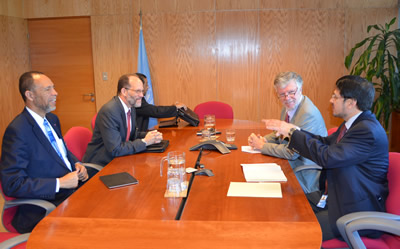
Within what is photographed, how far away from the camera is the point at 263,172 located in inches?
86.0

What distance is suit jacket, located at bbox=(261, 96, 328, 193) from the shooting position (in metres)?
2.55

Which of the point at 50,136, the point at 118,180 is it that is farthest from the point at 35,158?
the point at 118,180

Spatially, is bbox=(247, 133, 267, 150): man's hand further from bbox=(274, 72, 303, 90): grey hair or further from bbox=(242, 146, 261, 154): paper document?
bbox=(274, 72, 303, 90): grey hair

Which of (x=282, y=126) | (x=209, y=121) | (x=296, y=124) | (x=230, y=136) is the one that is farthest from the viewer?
(x=209, y=121)

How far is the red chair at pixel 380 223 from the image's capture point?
5.36 feet

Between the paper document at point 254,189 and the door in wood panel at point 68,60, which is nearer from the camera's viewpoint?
the paper document at point 254,189

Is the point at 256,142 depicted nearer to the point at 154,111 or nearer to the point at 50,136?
the point at 50,136

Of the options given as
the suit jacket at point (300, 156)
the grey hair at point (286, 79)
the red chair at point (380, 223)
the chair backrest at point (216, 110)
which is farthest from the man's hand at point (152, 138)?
the chair backrest at point (216, 110)

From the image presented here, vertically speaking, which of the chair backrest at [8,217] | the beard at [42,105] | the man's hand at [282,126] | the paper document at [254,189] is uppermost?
the beard at [42,105]

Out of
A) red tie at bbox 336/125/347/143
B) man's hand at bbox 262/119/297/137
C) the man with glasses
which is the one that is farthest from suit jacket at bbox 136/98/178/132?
red tie at bbox 336/125/347/143

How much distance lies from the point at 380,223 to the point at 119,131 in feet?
6.78

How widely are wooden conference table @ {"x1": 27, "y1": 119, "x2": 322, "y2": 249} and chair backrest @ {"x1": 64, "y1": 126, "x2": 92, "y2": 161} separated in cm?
95

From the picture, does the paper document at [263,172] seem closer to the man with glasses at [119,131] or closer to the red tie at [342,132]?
the red tie at [342,132]

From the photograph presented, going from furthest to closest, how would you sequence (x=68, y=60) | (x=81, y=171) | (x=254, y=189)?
(x=68, y=60), (x=81, y=171), (x=254, y=189)
